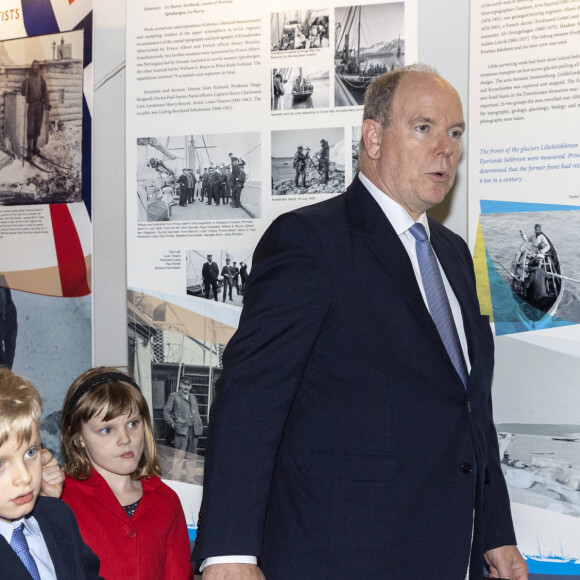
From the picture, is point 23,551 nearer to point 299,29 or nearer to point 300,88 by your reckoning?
point 300,88

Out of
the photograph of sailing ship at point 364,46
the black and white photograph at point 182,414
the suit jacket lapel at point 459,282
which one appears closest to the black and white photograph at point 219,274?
the black and white photograph at point 182,414

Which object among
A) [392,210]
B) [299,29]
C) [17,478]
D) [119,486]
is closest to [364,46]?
[299,29]

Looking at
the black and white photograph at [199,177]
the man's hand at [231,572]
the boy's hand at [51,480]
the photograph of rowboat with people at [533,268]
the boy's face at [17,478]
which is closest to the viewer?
the man's hand at [231,572]

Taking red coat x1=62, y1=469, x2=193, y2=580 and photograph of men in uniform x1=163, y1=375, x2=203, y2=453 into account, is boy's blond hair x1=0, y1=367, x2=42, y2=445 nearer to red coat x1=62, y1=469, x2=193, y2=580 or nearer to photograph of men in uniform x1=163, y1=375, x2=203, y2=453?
red coat x1=62, y1=469, x2=193, y2=580

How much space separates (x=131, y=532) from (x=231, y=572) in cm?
98

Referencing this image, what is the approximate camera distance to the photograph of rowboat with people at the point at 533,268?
254cm

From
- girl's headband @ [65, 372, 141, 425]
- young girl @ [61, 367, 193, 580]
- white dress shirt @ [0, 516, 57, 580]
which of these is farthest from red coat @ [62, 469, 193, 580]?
white dress shirt @ [0, 516, 57, 580]

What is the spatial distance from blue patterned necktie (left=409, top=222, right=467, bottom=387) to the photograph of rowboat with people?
0.79 metres

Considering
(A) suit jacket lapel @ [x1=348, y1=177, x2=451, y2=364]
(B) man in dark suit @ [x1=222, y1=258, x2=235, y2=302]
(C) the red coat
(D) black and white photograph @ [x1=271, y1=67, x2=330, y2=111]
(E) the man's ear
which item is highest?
(D) black and white photograph @ [x1=271, y1=67, x2=330, y2=111]

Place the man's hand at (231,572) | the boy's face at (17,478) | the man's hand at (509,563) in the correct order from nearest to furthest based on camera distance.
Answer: the man's hand at (231,572) < the boy's face at (17,478) < the man's hand at (509,563)

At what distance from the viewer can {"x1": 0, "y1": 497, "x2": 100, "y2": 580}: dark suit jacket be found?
5.87 feet

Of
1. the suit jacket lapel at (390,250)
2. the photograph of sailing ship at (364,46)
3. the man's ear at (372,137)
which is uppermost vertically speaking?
the photograph of sailing ship at (364,46)

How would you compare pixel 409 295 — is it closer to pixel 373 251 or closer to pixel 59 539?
pixel 373 251

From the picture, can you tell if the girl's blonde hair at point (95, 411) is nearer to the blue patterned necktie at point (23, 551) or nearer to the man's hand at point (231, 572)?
the blue patterned necktie at point (23, 551)
